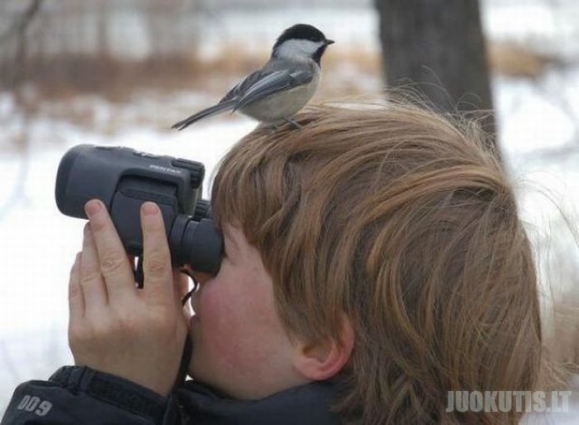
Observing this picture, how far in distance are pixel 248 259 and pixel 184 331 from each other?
A: 0.39ft

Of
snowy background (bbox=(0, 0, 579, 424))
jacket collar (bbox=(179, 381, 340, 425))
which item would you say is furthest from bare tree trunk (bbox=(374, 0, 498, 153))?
jacket collar (bbox=(179, 381, 340, 425))

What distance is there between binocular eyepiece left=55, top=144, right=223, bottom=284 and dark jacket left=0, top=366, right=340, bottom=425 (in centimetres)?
17

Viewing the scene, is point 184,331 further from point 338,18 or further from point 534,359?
point 338,18

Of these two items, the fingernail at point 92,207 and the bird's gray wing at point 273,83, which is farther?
the bird's gray wing at point 273,83

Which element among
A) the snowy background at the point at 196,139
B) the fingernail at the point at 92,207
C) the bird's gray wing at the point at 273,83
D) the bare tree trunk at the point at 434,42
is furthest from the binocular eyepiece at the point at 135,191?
the bare tree trunk at the point at 434,42

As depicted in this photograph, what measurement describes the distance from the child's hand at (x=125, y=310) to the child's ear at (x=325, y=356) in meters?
0.15

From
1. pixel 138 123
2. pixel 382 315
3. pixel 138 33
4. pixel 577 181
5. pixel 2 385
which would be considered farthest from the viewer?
pixel 138 33

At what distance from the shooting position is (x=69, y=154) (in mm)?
1610

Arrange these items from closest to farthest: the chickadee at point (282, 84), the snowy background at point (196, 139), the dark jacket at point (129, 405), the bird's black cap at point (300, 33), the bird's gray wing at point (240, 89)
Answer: the dark jacket at point (129, 405)
the chickadee at point (282, 84)
the bird's gray wing at point (240, 89)
the bird's black cap at point (300, 33)
the snowy background at point (196, 139)

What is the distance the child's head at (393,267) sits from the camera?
1.54 m

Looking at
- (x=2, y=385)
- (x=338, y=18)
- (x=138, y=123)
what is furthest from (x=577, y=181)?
(x=338, y=18)

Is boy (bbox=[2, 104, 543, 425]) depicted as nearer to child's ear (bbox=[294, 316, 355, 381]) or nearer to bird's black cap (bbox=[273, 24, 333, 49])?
child's ear (bbox=[294, 316, 355, 381])

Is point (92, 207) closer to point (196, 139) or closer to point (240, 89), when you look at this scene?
point (240, 89)

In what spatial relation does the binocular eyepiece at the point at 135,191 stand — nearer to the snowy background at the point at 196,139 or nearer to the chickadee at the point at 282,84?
the chickadee at the point at 282,84
